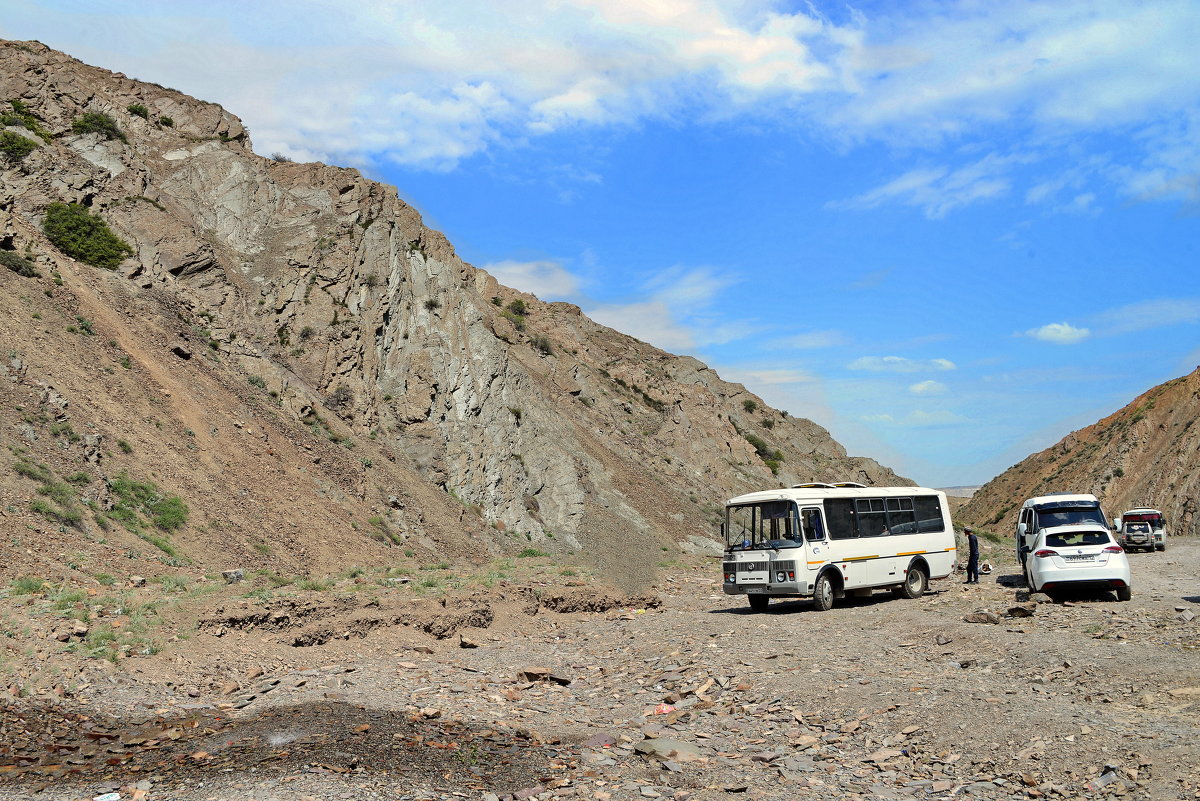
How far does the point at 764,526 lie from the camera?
64.7 ft

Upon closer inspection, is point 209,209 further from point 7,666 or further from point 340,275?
point 7,666

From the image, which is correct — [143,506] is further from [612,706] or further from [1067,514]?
[1067,514]

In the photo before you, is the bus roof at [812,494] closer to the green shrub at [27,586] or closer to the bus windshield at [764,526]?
the bus windshield at [764,526]

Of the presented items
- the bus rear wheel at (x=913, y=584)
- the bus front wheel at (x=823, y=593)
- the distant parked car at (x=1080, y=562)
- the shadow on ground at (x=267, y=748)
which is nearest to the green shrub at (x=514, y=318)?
the bus rear wheel at (x=913, y=584)

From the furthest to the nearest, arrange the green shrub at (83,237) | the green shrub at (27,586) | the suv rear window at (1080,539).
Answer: the green shrub at (83,237), the suv rear window at (1080,539), the green shrub at (27,586)

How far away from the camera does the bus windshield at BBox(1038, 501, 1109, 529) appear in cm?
1970

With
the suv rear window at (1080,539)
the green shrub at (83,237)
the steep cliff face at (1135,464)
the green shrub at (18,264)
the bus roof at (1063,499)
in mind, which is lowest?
the suv rear window at (1080,539)

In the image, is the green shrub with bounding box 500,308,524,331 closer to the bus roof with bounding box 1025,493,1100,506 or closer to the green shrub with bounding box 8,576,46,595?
the bus roof with bounding box 1025,493,1100,506

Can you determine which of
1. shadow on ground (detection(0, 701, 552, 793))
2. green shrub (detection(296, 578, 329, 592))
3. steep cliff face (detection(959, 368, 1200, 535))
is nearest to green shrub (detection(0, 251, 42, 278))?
green shrub (detection(296, 578, 329, 592))

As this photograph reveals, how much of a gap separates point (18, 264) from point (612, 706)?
2618 centimetres

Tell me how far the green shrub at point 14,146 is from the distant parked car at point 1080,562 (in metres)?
37.2

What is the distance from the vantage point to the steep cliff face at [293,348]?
1063 inches

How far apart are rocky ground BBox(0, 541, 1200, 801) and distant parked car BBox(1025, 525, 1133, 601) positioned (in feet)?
1.59

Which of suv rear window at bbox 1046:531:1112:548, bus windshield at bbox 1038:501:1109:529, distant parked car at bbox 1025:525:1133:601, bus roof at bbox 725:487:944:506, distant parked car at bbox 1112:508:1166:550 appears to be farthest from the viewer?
distant parked car at bbox 1112:508:1166:550
